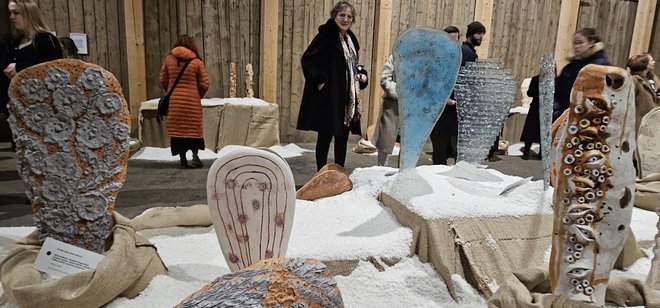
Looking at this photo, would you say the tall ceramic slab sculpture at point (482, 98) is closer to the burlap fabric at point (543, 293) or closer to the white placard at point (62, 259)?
the burlap fabric at point (543, 293)

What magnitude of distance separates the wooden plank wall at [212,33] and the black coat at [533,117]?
9.12 ft

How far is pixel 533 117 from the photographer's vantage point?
167 inches

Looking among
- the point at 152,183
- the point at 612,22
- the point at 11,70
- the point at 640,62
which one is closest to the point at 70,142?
the point at 11,70

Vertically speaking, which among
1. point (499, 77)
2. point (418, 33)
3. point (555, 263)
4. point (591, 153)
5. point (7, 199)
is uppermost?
point (418, 33)

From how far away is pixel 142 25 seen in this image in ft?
14.1

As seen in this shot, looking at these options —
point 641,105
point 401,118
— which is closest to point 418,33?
point 401,118

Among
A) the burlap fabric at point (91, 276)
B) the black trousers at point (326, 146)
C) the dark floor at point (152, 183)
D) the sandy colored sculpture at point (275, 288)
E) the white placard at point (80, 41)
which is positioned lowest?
the dark floor at point (152, 183)

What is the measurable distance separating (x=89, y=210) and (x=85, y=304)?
12.7 inches

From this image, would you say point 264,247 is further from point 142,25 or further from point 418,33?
point 142,25

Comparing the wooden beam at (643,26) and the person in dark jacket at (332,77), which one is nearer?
the person in dark jacket at (332,77)

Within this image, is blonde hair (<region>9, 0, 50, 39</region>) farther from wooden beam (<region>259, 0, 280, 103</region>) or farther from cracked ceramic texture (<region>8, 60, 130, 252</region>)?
wooden beam (<region>259, 0, 280, 103</region>)

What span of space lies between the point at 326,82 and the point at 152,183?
1.53 meters

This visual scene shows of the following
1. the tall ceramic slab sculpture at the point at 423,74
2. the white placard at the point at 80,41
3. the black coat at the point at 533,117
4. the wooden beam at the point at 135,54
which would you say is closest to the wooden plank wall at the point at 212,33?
the wooden beam at the point at 135,54

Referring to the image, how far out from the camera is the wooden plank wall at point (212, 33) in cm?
442
